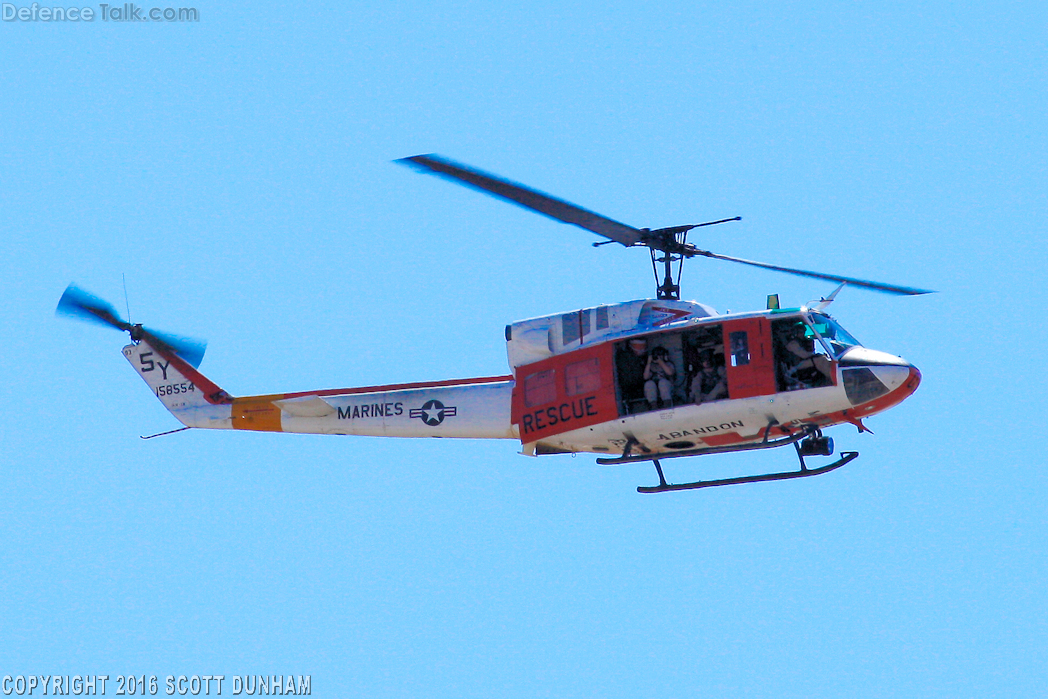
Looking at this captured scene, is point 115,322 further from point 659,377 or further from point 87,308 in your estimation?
point 659,377

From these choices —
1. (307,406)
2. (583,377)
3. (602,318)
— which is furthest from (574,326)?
(307,406)

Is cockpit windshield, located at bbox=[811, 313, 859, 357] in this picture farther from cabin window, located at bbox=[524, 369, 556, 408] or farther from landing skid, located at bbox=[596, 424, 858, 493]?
cabin window, located at bbox=[524, 369, 556, 408]

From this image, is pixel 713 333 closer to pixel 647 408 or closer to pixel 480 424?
pixel 647 408

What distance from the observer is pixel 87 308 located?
21.6m

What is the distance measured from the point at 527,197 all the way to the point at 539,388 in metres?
3.32

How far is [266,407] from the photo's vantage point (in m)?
20.3

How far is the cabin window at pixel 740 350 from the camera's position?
55.1ft

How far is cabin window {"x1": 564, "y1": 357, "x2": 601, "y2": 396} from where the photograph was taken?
17594 millimetres

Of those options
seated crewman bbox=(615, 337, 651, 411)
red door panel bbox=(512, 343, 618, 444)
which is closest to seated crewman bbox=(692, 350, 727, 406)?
seated crewman bbox=(615, 337, 651, 411)

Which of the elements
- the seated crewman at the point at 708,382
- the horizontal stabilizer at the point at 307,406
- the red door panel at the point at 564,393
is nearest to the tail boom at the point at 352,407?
the horizontal stabilizer at the point at 307,406

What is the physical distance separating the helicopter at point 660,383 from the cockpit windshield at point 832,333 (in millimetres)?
20

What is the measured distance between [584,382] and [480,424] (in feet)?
6.04

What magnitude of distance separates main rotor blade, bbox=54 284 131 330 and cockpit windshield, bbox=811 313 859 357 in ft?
36.4

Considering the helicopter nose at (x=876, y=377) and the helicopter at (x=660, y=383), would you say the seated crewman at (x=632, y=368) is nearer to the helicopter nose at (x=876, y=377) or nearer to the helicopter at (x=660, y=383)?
the helicopter at (x=660, y=383)
